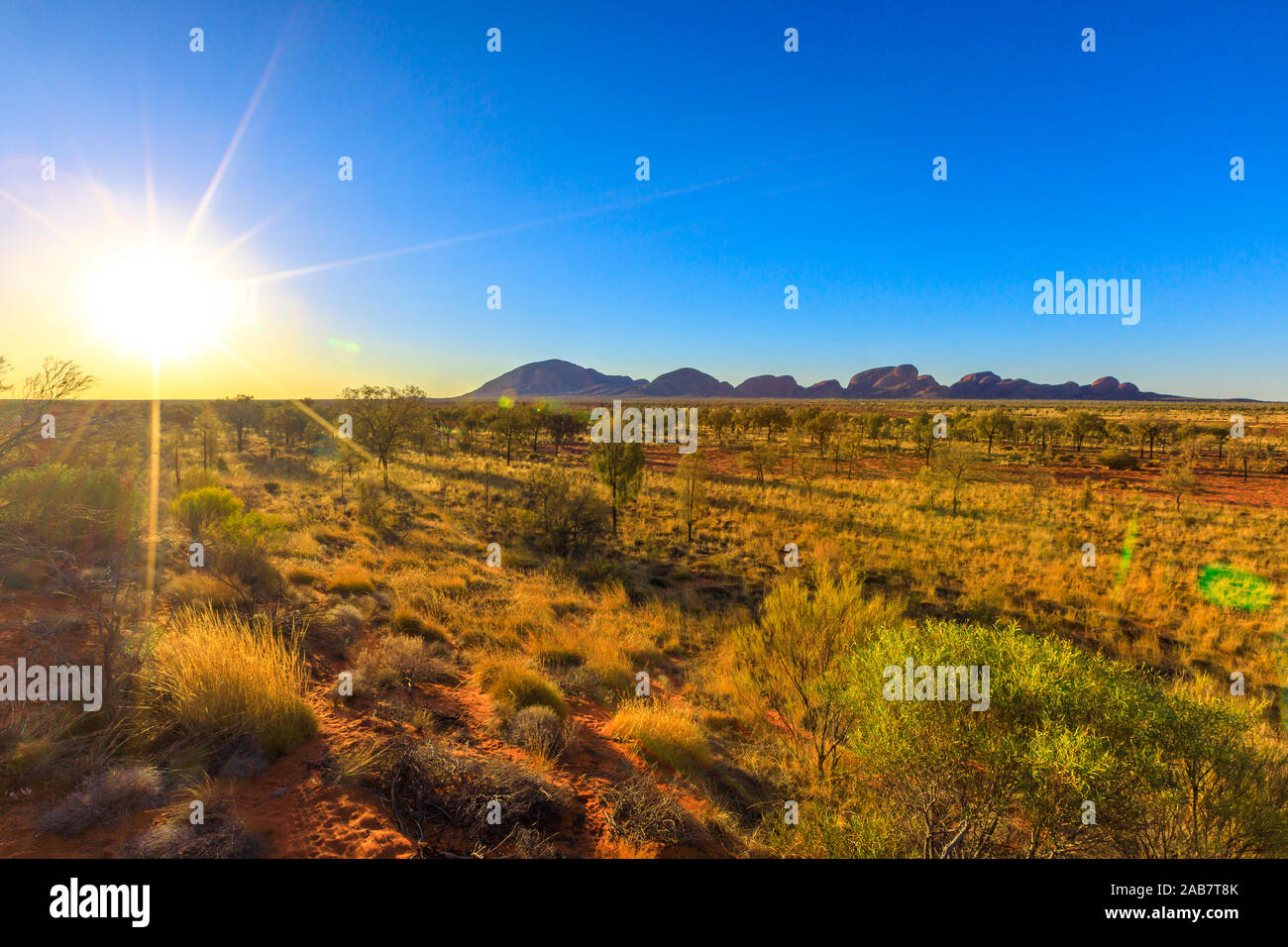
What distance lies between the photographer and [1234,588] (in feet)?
42.0

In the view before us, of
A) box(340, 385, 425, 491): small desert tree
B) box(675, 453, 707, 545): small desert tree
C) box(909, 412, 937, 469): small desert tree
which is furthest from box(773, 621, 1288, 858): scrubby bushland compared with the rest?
box(909, 412, 937, 469): small desert tree

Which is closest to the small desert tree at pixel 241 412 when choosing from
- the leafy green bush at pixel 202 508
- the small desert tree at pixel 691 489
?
the leafy green bush at pixel 202 508

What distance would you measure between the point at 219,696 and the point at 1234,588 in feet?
71.5

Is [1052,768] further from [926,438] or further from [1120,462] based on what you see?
[1120,462]

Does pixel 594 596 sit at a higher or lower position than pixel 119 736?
lower

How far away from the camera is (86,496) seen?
8.82 meters

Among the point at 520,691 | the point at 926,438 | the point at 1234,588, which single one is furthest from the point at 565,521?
the point at 926,438

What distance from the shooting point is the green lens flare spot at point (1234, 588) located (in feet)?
38.9

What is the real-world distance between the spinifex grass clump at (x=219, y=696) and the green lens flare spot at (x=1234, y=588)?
19130mm
